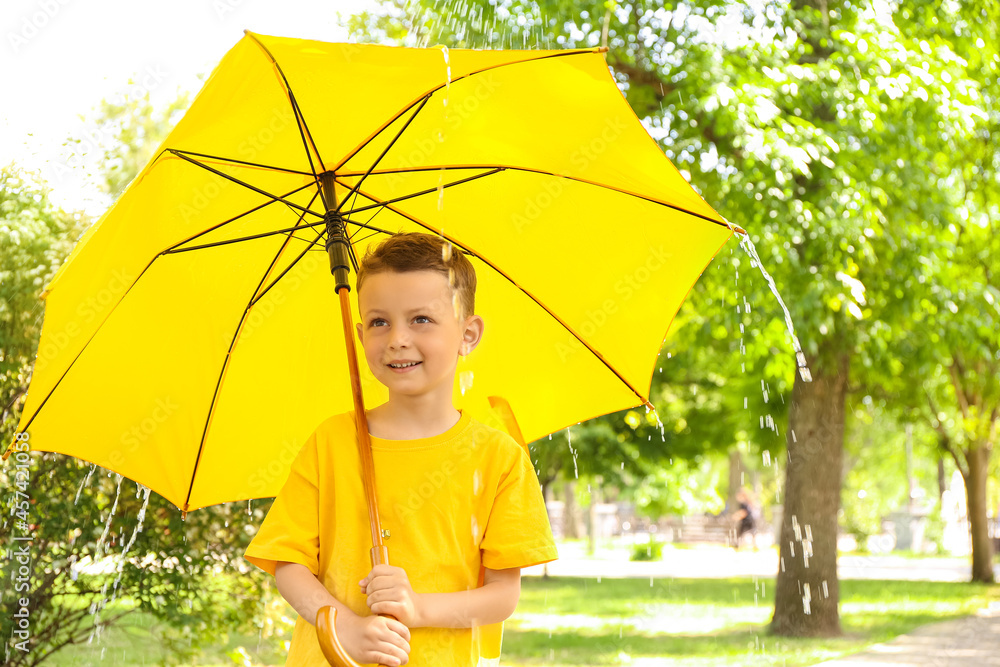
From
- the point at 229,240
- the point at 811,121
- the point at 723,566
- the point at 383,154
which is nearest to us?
the point at 383,154

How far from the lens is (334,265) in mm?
2713

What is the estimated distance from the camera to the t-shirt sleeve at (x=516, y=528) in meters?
2.25

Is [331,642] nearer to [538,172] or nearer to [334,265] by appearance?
[334,265]

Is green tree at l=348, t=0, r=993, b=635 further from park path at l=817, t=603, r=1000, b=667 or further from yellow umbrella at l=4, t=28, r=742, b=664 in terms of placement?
yellow umbrella at l=4, t=28, r=742, b=664

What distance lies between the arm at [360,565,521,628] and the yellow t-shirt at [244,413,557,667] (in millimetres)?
46

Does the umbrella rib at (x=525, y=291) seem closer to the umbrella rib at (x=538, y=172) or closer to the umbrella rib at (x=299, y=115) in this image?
the umbrella rib at (x=538, y=172)

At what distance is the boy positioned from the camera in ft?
7.22

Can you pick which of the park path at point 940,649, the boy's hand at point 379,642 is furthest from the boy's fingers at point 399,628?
the park path at point 940,649

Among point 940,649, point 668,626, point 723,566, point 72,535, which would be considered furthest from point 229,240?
point 723,566

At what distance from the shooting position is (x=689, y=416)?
719 inches

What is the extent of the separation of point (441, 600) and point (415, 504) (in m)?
0.23

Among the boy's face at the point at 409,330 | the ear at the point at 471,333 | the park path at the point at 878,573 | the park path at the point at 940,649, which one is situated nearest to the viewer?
the boy's face at the point at 409,330

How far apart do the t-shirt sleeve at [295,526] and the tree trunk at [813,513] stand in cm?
879

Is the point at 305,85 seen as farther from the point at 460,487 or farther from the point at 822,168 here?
the point at 822,168
